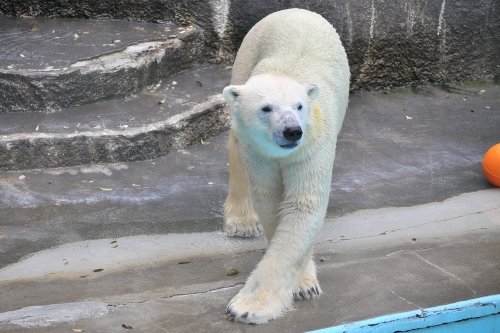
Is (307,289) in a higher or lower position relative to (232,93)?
lower

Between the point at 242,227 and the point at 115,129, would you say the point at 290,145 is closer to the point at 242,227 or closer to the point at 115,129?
the point at 242,227

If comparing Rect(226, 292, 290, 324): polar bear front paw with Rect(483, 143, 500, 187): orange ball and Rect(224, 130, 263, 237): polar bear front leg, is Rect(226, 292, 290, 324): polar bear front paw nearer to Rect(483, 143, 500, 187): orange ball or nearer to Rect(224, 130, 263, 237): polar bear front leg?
Rect(224, 130, 263, 237): polar bear front leg

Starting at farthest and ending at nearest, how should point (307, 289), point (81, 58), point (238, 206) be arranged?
point (81, 58), point (238, 206), point (307, 289)

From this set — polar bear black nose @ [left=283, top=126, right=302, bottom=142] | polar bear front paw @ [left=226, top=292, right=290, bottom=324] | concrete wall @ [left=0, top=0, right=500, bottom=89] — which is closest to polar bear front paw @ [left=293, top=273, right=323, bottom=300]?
polar bear front paw @ [left=226, top=292, right=290, bottom=324]

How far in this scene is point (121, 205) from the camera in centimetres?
486

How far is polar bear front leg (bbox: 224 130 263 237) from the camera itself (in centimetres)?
452

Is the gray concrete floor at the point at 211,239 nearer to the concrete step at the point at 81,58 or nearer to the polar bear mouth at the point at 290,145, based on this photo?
the concrete step at the point at 81,58

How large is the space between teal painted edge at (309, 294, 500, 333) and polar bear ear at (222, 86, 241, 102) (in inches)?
47.4

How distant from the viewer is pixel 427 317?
9.62 feet

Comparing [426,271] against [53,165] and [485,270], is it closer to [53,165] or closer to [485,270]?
[485,270]

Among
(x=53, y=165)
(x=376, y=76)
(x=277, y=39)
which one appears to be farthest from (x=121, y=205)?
(x=376, y=76)

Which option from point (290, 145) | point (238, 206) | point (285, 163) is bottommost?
point (238, 206)

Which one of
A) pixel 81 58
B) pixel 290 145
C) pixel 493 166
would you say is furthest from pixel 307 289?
pixel 81 58

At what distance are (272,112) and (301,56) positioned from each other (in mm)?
596
